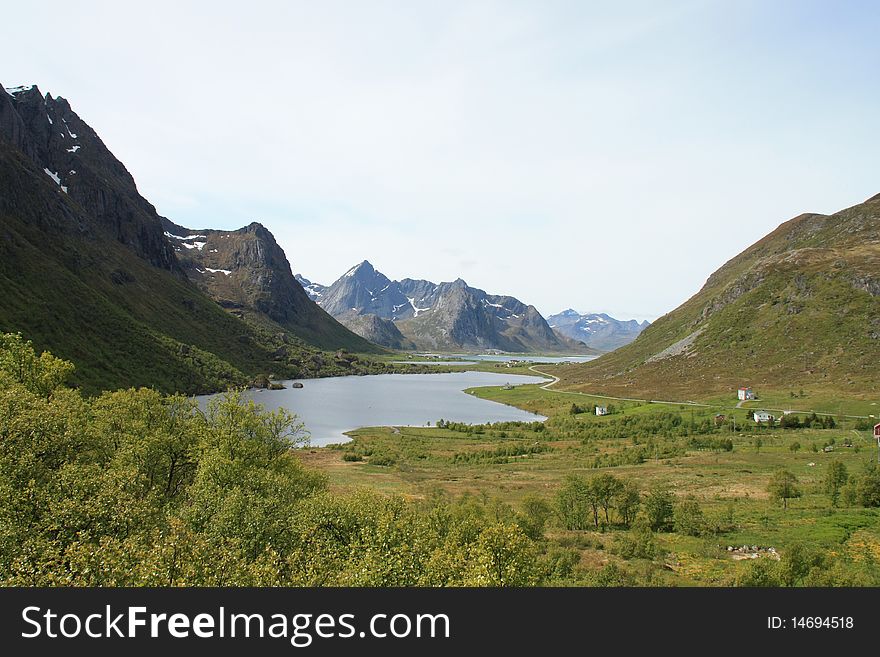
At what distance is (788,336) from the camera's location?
505 ft

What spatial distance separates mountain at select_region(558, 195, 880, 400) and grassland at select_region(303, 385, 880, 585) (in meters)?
23.6

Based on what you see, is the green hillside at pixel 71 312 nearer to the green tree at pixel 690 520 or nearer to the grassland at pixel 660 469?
the grassland at pixel 660 469

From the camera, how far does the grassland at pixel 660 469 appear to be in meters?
39.5

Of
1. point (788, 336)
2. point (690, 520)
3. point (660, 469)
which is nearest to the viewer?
point (690, 520)

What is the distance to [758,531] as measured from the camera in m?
43.3

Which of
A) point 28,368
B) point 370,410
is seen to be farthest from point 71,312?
point 28,368

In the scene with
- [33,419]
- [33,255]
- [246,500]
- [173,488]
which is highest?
[33,255]

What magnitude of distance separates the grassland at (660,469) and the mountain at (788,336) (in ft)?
77.3

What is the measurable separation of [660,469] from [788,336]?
111408mm

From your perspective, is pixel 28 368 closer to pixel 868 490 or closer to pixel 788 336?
pixel 868 490

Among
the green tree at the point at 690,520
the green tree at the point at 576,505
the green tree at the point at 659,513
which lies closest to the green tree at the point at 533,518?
the green tree at the point at 576,505
